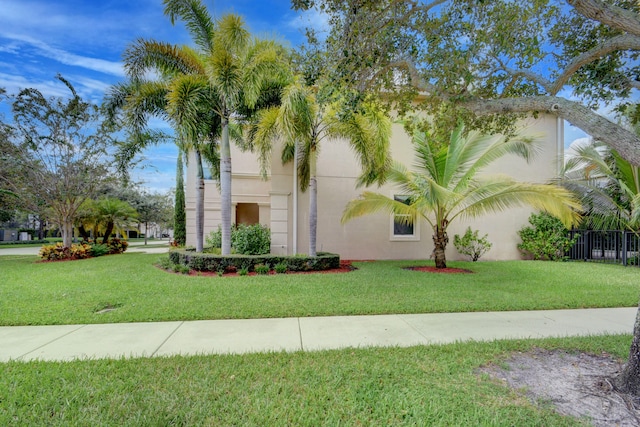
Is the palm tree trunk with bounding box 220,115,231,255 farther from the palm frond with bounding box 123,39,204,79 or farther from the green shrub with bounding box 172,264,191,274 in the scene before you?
the palm frond with bounding box 123,39,204,79

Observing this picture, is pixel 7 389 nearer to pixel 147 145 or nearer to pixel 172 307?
pixel 172 307

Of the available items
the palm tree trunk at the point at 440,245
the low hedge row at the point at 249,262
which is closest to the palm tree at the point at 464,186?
the palm tree trunk at the point at 440,245

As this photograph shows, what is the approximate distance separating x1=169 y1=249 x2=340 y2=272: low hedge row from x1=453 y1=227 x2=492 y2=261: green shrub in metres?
6.36

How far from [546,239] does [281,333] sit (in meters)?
14.2

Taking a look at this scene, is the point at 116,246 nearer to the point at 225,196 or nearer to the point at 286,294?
the point at 225,196

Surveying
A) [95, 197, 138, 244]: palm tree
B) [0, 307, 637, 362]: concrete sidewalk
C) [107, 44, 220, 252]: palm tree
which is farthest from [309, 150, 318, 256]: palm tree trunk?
[95, 197, 138, 244]: palm tree

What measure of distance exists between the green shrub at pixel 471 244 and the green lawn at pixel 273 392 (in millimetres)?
9947

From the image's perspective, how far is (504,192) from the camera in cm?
962

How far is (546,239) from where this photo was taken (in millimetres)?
13664

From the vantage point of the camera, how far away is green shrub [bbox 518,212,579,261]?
13461mm

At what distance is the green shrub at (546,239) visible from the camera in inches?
530

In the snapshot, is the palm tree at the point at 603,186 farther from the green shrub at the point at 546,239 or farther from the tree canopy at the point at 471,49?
the tree canopy at the point at 471,49

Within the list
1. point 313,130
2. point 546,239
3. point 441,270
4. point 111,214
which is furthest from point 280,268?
point 111,214

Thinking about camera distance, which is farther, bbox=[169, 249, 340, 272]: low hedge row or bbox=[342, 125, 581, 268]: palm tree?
bbox=[169, 249, 340, 272]: low hedge row
